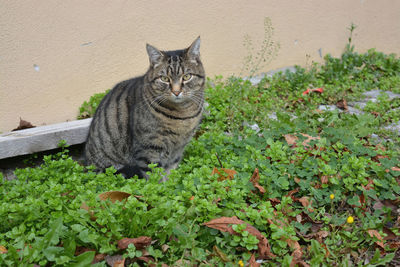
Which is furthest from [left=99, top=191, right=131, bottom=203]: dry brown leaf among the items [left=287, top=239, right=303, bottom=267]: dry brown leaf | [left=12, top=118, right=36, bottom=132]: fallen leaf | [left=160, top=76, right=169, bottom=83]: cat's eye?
[left=12, top=118, right=36, bottom=132]: fallen leaf

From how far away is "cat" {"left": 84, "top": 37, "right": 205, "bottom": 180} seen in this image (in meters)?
3.12

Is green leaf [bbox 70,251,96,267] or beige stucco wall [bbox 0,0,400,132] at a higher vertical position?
beige stucco wall [bbox 0,0,400,132]

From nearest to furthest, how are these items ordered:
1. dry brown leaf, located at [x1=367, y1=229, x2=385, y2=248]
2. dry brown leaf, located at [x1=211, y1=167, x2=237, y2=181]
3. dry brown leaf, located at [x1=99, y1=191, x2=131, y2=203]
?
dry brown leaf, located at [x1=367, y1=229, x2=385, y2=248]
dry brown leaf, located at [x1=99, y1=191, x2=131, y2=203]
dry brown leaf, located at [x1=211, y1=167, x2=237, y2=181]

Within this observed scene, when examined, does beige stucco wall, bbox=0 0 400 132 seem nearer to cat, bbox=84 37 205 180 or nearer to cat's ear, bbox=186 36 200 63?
cat, bbox=84 37 205 180

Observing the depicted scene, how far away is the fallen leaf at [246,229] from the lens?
2041 mm

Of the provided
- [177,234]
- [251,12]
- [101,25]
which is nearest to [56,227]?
[177,234]

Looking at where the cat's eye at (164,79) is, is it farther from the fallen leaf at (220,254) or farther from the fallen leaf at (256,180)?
the fallen leaf at (220,254)

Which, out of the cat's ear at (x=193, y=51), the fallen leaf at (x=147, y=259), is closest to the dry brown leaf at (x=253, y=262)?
the fallen leaf at (x=147, y=259)

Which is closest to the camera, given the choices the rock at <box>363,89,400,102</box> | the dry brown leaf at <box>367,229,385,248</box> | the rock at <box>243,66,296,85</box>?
the dry brown leaf at <box>367,229,385,248</box>

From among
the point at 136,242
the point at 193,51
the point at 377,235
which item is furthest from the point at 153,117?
the point at 377,235

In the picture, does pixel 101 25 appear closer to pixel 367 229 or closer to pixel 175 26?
pixel 175 26

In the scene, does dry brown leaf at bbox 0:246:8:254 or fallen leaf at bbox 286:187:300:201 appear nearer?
dry brown leaf at bbox 0:246:8:254

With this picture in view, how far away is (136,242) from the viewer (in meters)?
1.92

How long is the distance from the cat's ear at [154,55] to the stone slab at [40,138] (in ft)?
3.54
